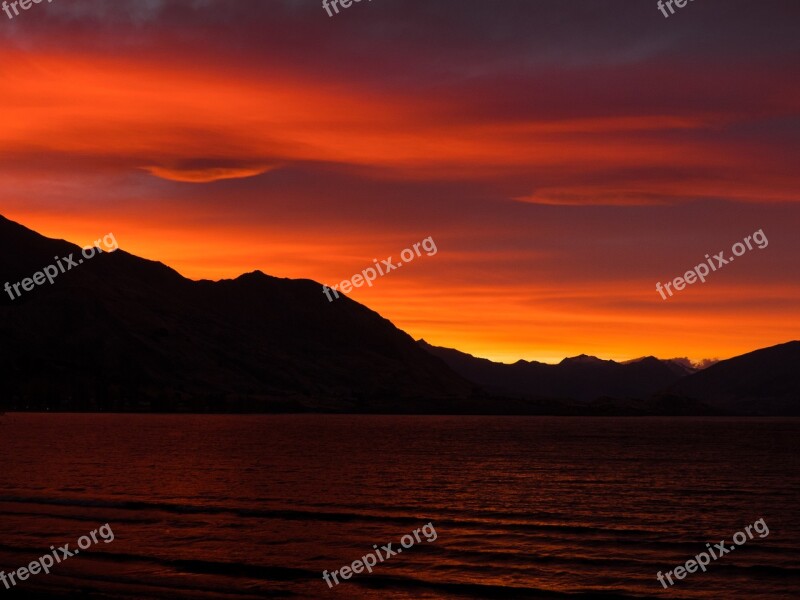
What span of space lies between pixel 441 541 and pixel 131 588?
20906 millimetres

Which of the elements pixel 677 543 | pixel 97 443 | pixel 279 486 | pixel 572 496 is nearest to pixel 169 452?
pixel 97 443

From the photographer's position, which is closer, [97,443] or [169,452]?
[169,452]

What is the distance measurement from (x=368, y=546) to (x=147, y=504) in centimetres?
2405

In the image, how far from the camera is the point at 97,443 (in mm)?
166125

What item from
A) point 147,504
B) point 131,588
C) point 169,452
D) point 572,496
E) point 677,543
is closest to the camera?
point 131,588

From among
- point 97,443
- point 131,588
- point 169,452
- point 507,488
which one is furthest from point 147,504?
point 97,443

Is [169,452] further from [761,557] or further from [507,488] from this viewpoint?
[761,557]

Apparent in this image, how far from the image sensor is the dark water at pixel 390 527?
42500 mm

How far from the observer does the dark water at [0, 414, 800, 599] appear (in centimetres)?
4250

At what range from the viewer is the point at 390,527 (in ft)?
200

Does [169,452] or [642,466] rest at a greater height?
[169,452]

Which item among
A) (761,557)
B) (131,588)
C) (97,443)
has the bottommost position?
(761,557)

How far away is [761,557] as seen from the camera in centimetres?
5147

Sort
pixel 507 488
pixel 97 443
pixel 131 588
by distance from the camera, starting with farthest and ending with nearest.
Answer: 1. pixel 97 443
2. pixel 507 488
3. pixel 131 588
